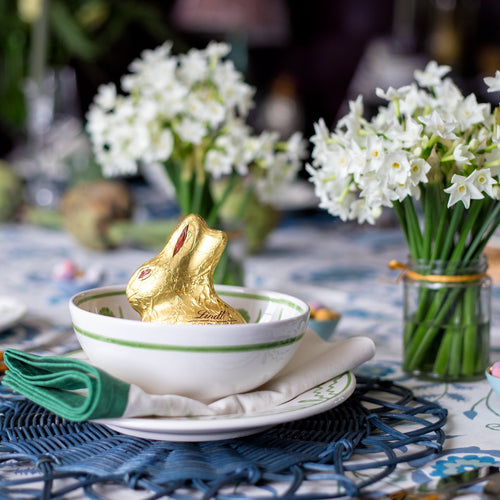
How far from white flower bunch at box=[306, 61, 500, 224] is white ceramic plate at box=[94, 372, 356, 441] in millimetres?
179

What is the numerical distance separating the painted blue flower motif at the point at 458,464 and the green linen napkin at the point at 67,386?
20 centimetres

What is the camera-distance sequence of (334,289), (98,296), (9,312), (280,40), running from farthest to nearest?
(280,40)
(334,289)
(9,312)
(98,296)

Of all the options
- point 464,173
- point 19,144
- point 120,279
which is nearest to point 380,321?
point 464,173

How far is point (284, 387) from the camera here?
48 cm

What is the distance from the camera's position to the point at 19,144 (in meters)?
2.81

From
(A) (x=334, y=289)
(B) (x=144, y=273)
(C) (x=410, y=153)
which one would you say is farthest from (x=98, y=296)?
(A) (x=334, y=289)

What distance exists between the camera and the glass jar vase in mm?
590

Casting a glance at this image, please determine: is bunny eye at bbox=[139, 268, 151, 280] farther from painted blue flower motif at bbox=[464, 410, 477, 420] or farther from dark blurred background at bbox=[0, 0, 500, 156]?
dark blurred background at bbox=[0, 0, 500, 156]

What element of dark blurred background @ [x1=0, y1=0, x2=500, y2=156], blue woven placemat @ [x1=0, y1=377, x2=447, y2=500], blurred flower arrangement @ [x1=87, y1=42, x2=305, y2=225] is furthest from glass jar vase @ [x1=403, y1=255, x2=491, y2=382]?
dark blurred background @ [x1=0, y1=0, x2=500, y2=156]

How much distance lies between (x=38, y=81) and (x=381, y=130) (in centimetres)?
149

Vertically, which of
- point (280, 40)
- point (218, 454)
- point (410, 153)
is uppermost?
point (280, 40)

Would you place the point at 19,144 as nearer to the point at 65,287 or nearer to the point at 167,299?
the point at 65,287

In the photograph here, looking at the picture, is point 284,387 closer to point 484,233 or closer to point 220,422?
point 220,422

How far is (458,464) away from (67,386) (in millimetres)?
260
